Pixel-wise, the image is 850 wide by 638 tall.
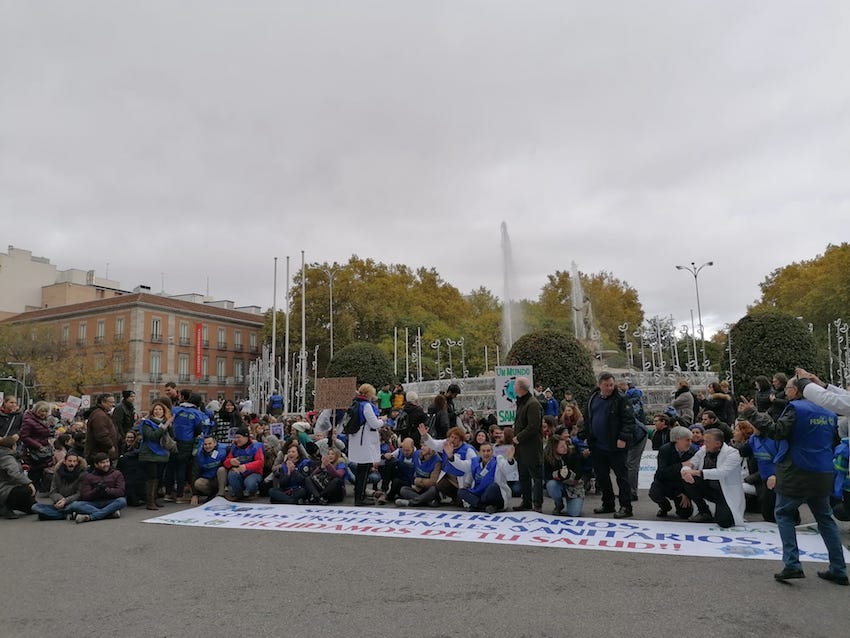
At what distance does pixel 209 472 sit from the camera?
Result: 11.3 metres

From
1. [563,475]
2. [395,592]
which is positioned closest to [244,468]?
[563,475]

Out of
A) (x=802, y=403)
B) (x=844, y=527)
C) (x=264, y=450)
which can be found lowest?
(x=844, y=527)

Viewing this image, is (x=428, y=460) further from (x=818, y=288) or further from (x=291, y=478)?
(x=818, y=288)

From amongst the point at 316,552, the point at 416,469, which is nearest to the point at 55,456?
the point at 416,469

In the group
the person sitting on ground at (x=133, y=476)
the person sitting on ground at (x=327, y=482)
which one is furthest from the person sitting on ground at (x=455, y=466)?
the person sitting on ground at (x=133, y=476)

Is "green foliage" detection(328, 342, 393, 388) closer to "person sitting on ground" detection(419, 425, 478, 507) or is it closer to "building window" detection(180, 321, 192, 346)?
"person sitting on ground" detection(419, 425, 478, 507)

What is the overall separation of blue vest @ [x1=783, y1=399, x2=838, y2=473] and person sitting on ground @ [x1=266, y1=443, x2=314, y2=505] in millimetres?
7386

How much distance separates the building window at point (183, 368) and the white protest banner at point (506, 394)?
59.8 metres

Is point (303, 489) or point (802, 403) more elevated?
point (802, 403)

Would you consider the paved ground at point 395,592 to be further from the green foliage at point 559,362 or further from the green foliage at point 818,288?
the green foliage at point 818,288

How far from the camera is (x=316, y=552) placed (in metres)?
7.10

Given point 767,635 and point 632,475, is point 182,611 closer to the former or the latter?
point 767,635

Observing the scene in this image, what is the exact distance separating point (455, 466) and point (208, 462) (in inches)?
176

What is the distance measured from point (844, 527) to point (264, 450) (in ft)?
28.9
